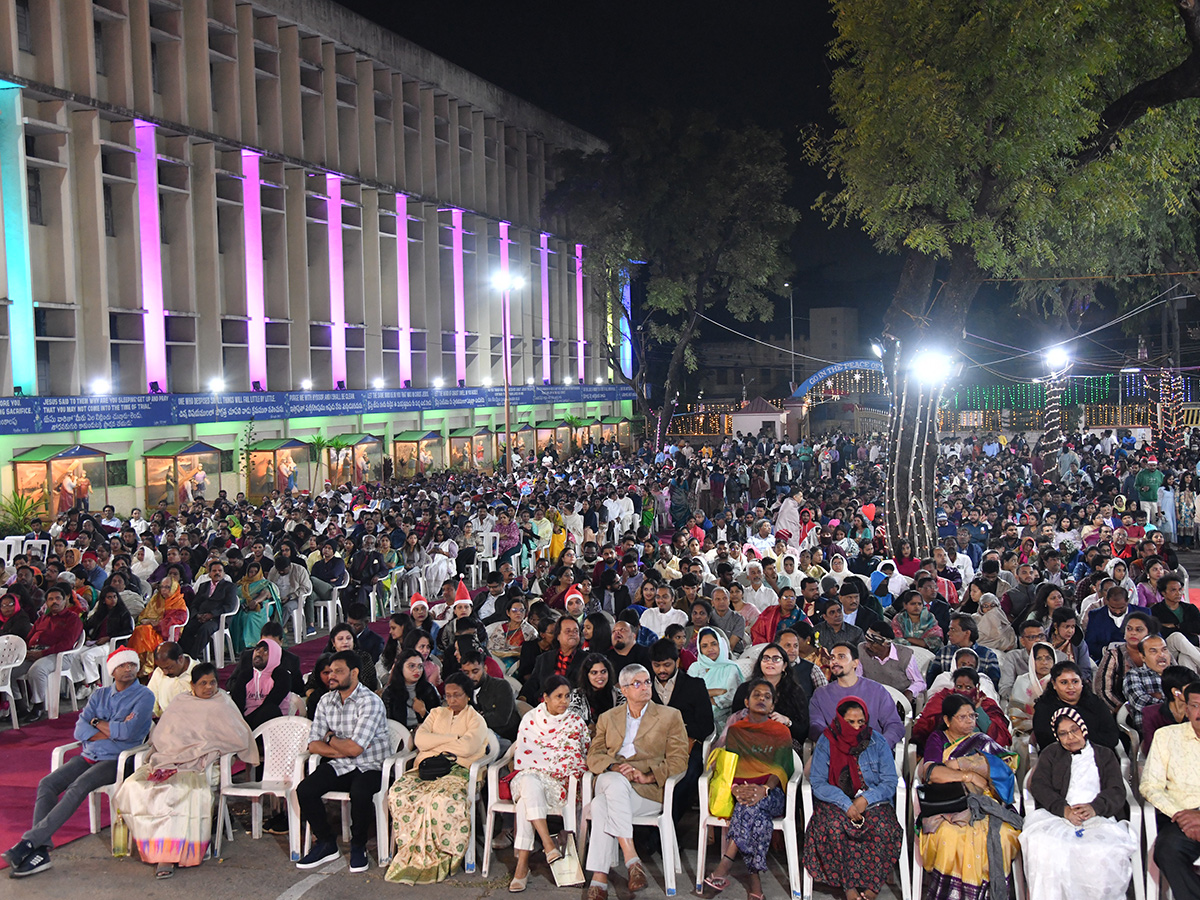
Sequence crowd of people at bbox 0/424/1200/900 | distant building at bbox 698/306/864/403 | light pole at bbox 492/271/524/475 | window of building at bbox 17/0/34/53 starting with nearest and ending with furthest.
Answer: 1. crowd of people at bbox 0/424/1200/900
2. window of building at bbox 17/0/34/53
3. light pole at bbox 492/271/524/475
4. distant building at bbox 698/306/864/403

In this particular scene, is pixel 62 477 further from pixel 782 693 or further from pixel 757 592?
pixel 782 693

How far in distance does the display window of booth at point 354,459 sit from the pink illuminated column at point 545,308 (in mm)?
12477

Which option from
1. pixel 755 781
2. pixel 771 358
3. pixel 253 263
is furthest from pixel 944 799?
pixel 771 358

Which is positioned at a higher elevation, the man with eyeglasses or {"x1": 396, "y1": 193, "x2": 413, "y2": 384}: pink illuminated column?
{"x1": 396, "y1": 193, "x2": 413, "y2": 384}: pink illuminated column

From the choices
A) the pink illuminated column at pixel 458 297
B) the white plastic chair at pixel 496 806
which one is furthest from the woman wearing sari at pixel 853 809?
the pink illuminated column at pixel 458 297

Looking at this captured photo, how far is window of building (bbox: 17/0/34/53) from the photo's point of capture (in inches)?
853

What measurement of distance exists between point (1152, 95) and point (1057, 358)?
1254cm

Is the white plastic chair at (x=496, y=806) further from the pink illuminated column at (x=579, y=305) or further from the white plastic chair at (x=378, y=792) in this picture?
the pink illuminated column at (x=579, y=305)

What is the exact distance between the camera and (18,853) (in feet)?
20.4

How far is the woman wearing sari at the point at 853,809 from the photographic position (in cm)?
556

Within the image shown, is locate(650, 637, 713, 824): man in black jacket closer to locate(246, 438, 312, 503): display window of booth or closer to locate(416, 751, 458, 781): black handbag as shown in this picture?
locate(416, 751, 458, 781): black handbag

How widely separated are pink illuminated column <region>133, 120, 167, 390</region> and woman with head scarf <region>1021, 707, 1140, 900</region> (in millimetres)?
22129

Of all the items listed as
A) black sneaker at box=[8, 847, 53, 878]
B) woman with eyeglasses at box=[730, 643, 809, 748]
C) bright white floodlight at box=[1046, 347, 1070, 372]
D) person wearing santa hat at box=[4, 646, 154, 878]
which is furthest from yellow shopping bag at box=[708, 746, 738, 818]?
bright white floodlight at box=[1046, 347, 1070, 372]

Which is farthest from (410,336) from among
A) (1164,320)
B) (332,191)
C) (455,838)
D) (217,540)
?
(455,838)
